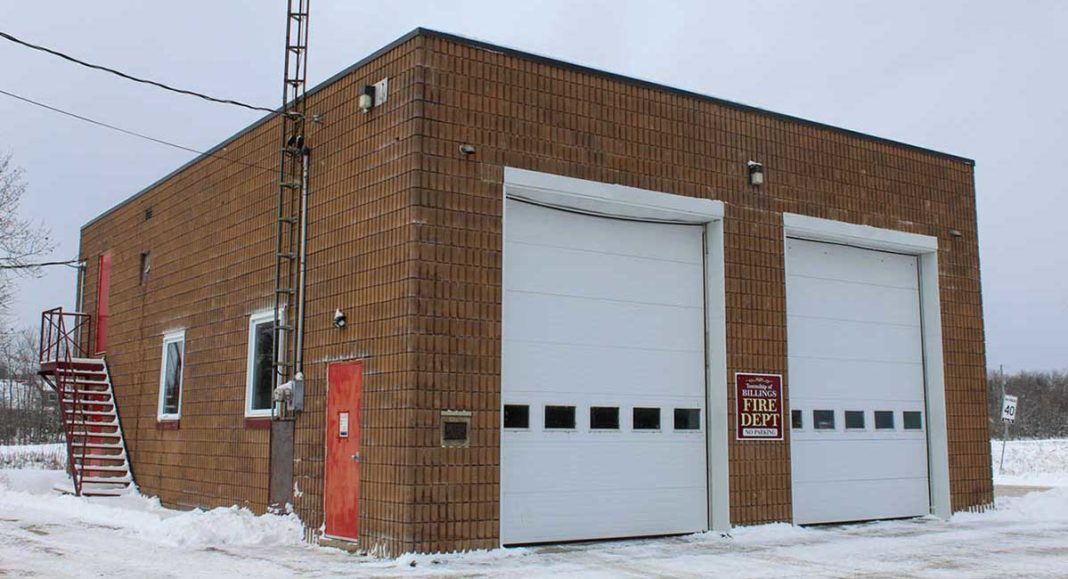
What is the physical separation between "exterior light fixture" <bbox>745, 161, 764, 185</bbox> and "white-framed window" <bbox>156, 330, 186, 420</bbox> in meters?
10.3

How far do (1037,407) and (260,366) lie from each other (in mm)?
73974

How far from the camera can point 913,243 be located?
1725cm

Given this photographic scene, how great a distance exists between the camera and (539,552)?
1198 centimetres

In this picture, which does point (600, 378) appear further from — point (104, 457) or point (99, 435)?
point (99, 435)

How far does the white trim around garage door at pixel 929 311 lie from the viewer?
16.3m

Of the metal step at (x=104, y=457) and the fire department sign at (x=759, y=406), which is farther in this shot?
the metal step at (x=104, y=457)

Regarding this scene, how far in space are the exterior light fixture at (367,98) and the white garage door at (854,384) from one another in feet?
23.3

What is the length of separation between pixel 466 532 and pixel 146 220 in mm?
12093

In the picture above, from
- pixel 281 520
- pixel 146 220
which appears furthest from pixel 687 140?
pixel 146 220

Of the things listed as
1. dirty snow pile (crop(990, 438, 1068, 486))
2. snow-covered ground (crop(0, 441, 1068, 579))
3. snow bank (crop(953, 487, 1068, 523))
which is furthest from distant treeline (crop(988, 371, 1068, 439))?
snow-covered ground (crop(0, 441, 1068, 579))

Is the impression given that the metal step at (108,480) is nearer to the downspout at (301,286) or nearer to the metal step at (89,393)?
the metal step at (89,393)

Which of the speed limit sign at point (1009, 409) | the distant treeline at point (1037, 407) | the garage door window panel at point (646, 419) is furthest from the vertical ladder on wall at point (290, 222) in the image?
the distant treeline at point (1037, 407)

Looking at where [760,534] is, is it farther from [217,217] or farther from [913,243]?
[217,217]

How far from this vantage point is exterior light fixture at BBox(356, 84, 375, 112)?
1276cm
